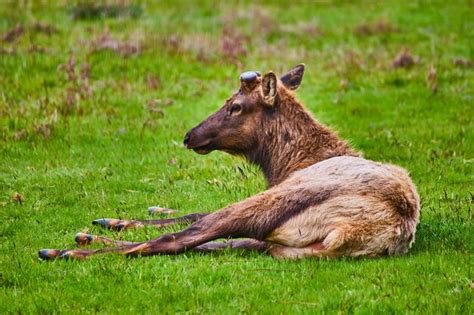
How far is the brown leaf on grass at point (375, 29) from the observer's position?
68.3ft

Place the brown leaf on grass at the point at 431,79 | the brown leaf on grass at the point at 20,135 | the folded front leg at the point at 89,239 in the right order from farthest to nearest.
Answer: the brown leaf on grass at the point at 431,79 → the brown leaf on grass at the point at 20,135 → the folded front leg at the point at 89,239

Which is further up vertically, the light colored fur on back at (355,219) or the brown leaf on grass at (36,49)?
the light colored fur on back at (355,219)

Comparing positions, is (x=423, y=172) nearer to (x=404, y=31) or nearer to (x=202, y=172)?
(x=202, y=172)

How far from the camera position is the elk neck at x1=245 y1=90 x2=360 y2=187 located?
28.8 ft

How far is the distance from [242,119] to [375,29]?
41.3 feet

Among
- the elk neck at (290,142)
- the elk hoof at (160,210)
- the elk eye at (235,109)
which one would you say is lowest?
the elk hoof at (160,210)

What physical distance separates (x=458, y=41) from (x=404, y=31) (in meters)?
2.10

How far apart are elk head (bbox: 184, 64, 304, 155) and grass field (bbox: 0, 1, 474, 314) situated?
2.29 ft

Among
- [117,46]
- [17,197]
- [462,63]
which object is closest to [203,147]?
[17,197]

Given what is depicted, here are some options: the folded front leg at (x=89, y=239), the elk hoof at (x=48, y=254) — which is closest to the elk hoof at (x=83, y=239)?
the folded front leg at (x=89, y=239)

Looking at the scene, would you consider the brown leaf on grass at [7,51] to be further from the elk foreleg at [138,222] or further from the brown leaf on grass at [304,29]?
the elk foreleg at [138,222]

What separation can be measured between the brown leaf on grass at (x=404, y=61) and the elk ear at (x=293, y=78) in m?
6.91

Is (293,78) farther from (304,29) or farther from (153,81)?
(304,29)

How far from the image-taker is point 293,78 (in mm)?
9672
